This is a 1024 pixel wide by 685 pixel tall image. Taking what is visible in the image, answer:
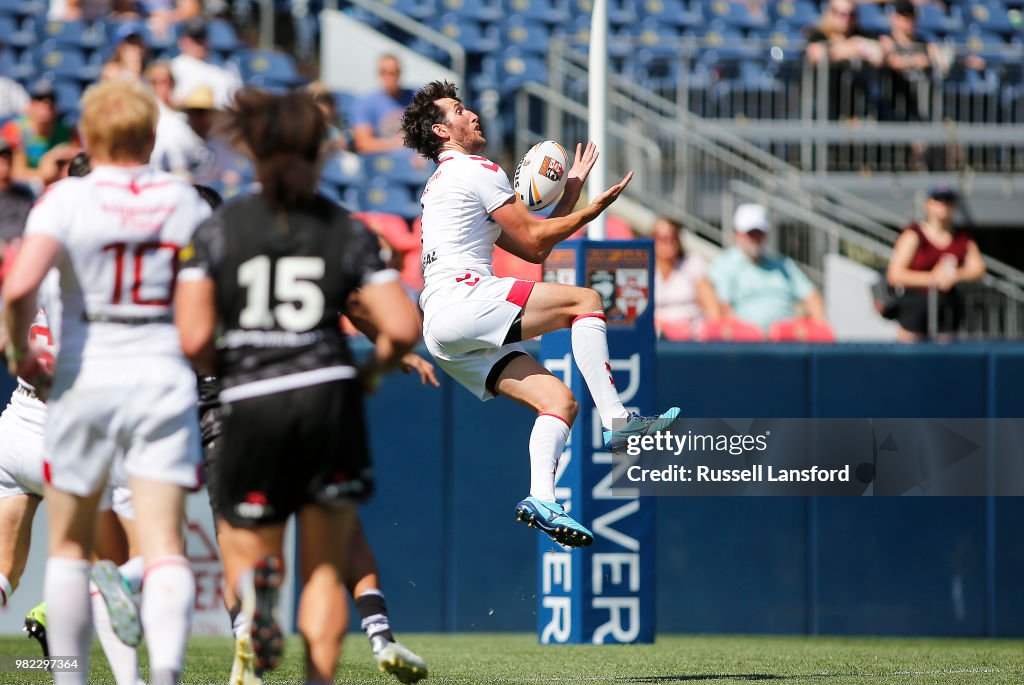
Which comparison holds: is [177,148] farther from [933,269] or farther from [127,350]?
[127,350]

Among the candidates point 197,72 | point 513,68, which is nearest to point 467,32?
point 513,68

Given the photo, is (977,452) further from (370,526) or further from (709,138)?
(709,138)

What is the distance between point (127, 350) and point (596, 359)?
9.11 feet

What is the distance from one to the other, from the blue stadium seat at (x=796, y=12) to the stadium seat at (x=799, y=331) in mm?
5708

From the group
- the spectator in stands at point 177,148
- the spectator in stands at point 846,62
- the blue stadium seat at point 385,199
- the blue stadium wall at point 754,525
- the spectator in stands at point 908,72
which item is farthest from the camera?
the spectator in stands at point 908,72

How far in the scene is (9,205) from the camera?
1014cm

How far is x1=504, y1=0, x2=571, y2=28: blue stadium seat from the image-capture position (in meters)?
15.1

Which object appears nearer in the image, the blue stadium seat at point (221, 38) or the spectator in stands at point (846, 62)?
the blue stadium seat at point (221, 38)

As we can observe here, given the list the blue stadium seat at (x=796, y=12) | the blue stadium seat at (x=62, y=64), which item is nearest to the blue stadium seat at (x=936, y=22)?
the blue stadium seat at (x=796, y=12)

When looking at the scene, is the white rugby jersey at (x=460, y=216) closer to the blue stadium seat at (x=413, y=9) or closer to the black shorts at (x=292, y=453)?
the black shorts at (x=292, y=453)

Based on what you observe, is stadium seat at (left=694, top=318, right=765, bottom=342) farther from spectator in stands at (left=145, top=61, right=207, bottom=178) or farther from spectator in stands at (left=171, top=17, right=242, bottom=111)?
spectator in stands at (left=171, top=17, right=242, bottom=111)

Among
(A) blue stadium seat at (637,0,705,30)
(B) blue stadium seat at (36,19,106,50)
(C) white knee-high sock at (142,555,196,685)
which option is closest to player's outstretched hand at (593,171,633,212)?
(C) white knee-high sock at (142,555,196,685)

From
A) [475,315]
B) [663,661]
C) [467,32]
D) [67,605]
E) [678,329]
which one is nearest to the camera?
[67,605]

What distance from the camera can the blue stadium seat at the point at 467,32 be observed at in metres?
14.5
